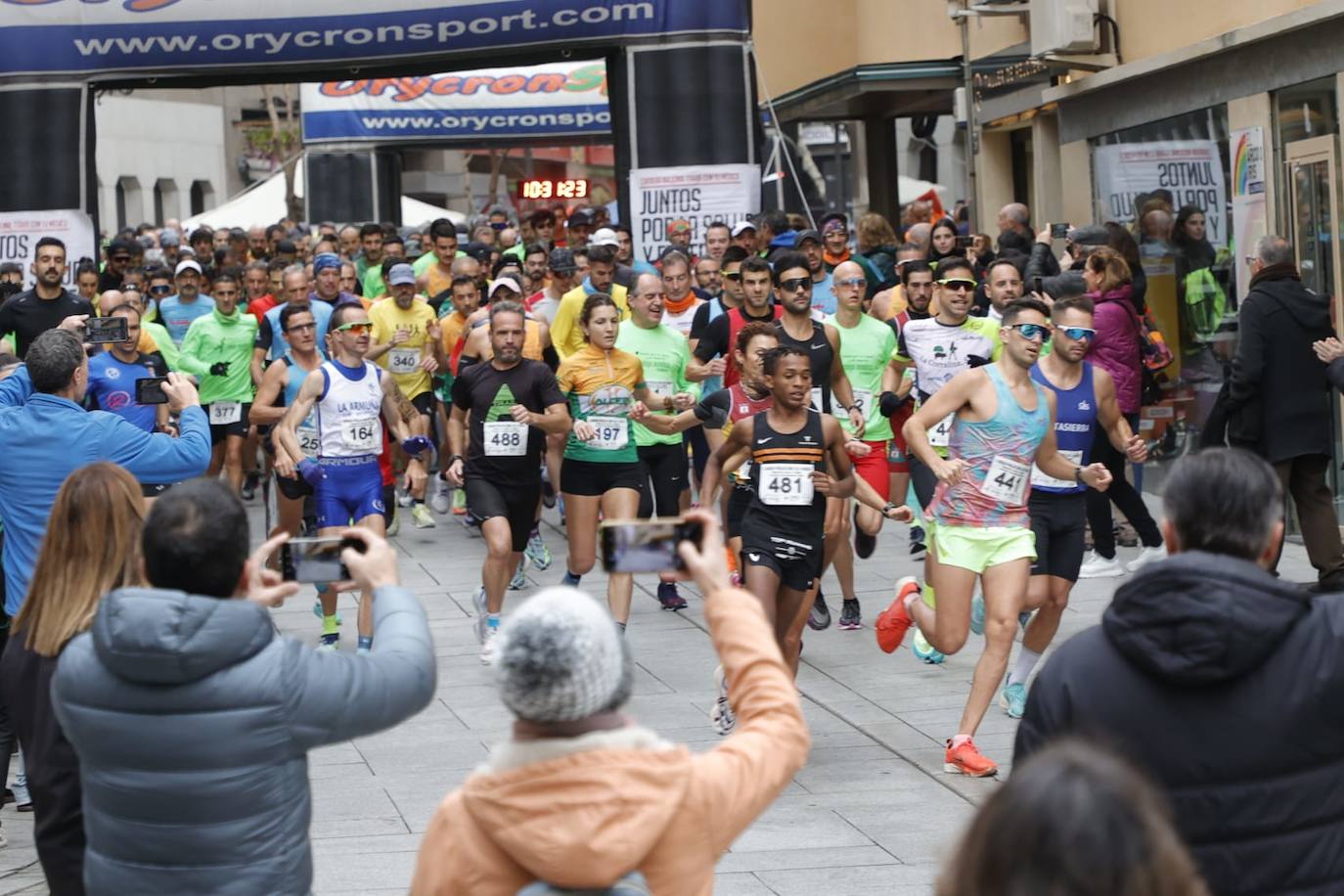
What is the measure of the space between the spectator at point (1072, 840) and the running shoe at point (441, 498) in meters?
12.9

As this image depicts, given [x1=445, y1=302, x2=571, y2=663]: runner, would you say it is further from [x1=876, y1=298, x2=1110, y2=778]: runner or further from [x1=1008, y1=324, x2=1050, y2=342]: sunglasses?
[x1=1008, y1=324, x2=1050, y2=342]: sunglasses

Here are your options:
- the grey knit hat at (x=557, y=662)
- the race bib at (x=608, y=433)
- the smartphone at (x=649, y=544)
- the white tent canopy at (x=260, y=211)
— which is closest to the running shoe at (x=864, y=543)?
the race bib at (x=608, y=433)

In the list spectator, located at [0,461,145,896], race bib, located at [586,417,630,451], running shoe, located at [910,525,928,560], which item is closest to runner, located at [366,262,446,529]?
running shoe, located at [910,525,928,560]

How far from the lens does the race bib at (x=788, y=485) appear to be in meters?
7.93

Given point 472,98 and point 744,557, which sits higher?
point 472,98

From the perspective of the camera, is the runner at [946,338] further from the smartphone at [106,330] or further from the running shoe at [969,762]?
the smartphone at [106,330]

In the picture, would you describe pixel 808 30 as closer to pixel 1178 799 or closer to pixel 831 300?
pixel 831 300

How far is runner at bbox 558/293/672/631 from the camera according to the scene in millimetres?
10414

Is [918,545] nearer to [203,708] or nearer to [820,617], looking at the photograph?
[820,617]

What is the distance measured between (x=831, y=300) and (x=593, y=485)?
322cm

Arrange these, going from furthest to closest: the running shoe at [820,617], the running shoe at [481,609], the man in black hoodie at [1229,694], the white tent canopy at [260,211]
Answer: the white tent canopy at [260,211]
the running shoe at [820,617]
the running shoe at [481,609]
the man in black hoodie at [1229,694]

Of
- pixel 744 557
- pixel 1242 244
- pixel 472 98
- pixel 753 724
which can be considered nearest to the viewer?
pixel 753 724

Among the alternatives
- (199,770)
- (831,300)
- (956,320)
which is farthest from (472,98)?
(199,770)

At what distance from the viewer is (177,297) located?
15633mm
